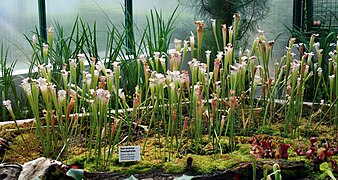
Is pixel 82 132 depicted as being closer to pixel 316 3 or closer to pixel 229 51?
pixel 229 51

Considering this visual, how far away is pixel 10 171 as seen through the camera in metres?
2.12

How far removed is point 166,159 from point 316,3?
11.8 ft

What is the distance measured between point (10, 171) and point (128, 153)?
50 centimetres

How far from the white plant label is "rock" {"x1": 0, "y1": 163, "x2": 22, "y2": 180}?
1.41 feet

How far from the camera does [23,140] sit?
2.54 metres

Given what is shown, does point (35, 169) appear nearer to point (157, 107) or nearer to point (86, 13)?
point (157, 107)

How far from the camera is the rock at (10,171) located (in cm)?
210

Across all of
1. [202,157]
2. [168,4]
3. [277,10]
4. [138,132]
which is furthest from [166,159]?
[277,10]

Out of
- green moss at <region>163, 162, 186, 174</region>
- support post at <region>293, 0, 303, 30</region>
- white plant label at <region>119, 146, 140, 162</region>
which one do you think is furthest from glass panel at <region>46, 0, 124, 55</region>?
green moss at <region>163, 162, 186, 174</region>

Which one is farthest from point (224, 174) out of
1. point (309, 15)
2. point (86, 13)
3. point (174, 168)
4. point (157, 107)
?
point (309, 15)

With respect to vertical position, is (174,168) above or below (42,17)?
below

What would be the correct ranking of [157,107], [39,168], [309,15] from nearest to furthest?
[39,168], [157,107], [309,15]

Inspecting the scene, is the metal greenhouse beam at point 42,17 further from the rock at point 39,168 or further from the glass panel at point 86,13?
the rock at point 39,168

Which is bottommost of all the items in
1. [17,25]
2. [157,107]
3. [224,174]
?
[224,174]
